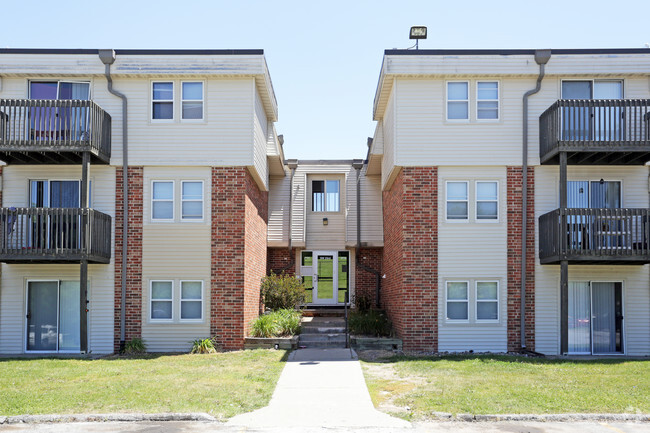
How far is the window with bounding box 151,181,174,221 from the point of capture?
1773 centimetres

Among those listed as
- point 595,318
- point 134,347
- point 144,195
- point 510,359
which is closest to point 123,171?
point 144,195

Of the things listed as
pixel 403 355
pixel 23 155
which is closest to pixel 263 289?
pixel 403 355

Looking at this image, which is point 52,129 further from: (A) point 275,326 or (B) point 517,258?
(B) point 517,258

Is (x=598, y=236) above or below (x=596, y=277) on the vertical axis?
above

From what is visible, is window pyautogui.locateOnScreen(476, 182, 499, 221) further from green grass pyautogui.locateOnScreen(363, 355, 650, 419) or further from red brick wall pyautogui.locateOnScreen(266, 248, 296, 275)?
red brick wall pyautogui.locateOnScreen(266, 248, 296, 275)

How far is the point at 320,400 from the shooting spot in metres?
11.1

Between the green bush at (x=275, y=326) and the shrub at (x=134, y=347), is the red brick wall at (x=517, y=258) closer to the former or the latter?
the green bush at (x=275, y=326)

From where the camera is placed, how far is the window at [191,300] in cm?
1750

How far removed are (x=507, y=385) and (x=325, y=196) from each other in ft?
46.4

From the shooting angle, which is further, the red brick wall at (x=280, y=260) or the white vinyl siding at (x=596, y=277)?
the red brick wall at (x=280, y=260)

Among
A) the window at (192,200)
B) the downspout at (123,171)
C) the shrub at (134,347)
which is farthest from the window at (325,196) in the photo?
the shrub at (134,347)

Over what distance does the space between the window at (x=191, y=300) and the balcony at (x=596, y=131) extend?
9.92 metres

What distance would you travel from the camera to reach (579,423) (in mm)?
9453

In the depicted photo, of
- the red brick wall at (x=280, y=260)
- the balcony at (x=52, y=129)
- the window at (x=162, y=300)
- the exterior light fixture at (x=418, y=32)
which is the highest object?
the exterior light fixture at (x=418, y=32)
